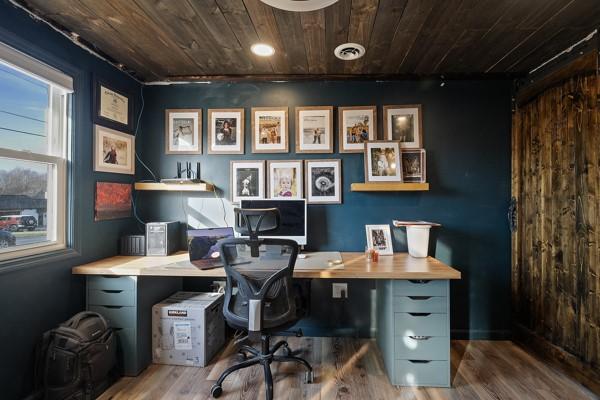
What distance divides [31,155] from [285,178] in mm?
1717

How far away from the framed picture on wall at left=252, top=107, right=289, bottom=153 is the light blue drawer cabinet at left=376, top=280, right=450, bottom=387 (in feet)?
4.89

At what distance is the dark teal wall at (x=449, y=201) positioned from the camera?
2.46 m

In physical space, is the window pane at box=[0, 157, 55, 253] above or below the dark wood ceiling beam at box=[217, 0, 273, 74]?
below

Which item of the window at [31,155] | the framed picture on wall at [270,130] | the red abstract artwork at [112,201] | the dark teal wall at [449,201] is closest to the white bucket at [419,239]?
the dark teal wall at [449,201]

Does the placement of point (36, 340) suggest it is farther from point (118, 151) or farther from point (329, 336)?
point (329, 336)

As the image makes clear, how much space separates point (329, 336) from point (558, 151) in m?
2.29

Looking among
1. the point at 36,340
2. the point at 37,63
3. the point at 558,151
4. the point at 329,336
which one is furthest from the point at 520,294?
the point at 37,63

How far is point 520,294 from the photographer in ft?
7.86

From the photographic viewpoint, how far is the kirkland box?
2.05 m

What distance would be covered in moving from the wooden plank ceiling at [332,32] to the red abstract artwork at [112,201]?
39.6 inches

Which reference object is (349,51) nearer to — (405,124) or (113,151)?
(405,124)

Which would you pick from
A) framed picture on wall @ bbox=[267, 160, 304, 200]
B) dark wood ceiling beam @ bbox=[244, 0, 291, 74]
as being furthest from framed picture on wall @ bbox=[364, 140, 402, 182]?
dark wood ceiling beam @ bbox=[244, 0, 291, 74]

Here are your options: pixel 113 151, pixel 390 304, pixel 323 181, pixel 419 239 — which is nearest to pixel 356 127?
pixel 323 181

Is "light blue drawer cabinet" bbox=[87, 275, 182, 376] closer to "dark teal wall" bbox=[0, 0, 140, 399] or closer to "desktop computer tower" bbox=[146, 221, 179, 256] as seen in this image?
"dark teal wall" bbox=[0, 0, 140, 399]
